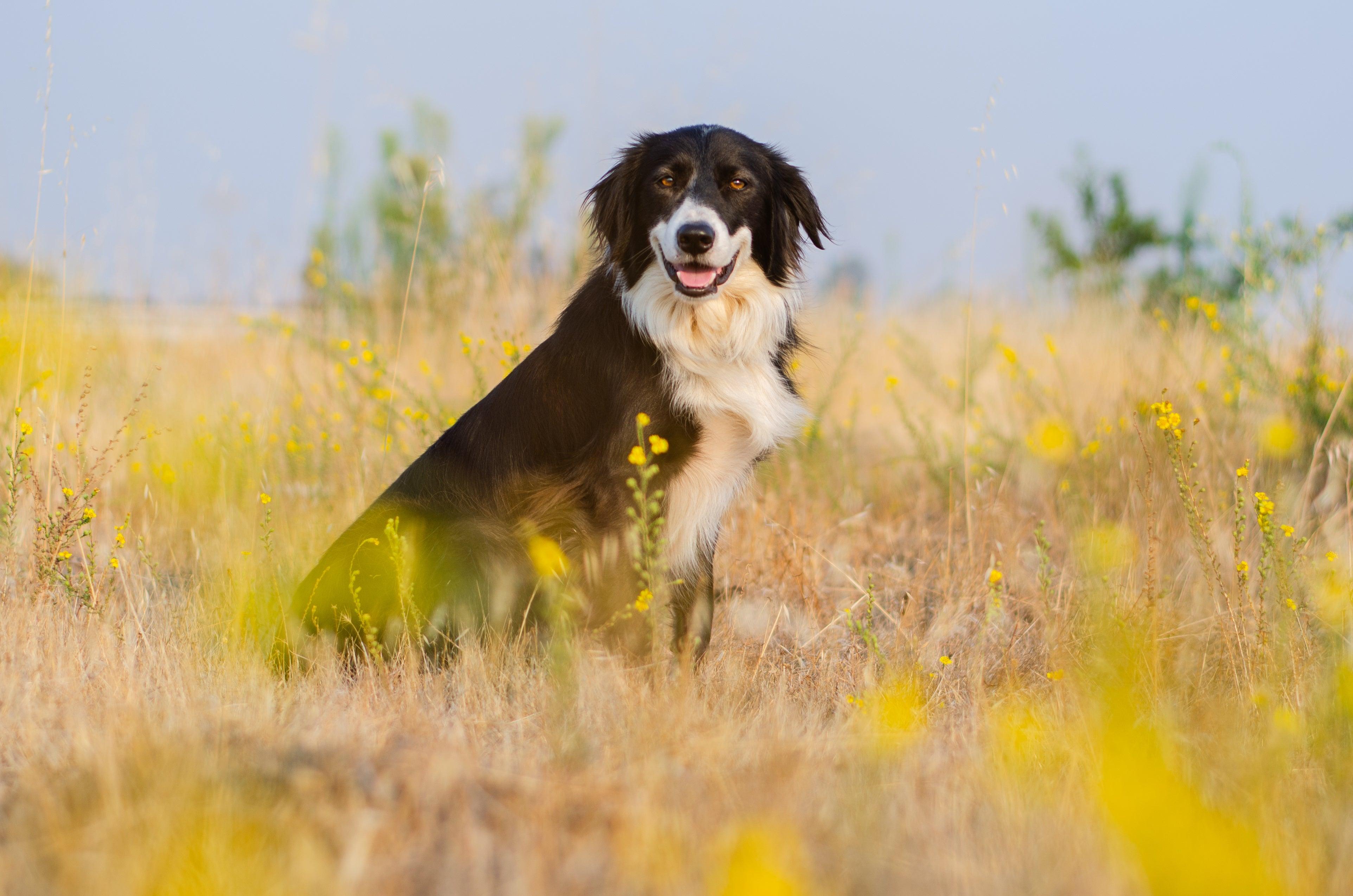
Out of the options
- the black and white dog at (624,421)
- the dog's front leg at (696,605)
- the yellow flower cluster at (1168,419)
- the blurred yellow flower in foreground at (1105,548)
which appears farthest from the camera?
the dog's front leg at (696,605)

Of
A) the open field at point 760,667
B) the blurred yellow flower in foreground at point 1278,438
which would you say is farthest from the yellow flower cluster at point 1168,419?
the blurred yellow flower in foreground at point 1278,438

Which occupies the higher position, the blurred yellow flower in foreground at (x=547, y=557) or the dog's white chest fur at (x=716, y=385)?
the dog's white chest fur at (x=716, y=385)

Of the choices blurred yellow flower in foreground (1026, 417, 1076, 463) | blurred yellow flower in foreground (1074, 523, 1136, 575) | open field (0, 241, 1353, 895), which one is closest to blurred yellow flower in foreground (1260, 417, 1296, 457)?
open field (0, 241, 1353, 895)

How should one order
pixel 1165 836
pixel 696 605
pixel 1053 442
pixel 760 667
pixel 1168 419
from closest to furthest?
pixel 1165 836 < pixel 1168 419 < pixel 760 667 < pixel 696 605 < pixel 1053 442

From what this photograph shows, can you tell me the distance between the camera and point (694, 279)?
2881 millimetres

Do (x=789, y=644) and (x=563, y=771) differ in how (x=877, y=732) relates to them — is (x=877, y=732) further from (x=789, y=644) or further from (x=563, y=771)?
(x=789, y=644)

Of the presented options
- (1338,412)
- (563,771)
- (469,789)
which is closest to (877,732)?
(563,771)

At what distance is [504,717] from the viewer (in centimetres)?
225

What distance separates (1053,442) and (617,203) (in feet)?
6.81

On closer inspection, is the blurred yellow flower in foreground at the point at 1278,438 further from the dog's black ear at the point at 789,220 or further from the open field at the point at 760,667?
the dog's black ear at the point at 789,220

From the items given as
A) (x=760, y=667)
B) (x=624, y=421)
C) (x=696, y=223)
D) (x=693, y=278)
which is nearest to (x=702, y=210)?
(x=696, y=223)

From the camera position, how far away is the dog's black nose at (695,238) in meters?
2.80

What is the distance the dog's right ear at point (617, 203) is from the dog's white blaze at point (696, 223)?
0.73 feet

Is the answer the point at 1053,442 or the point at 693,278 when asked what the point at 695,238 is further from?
the point at 1053,442
